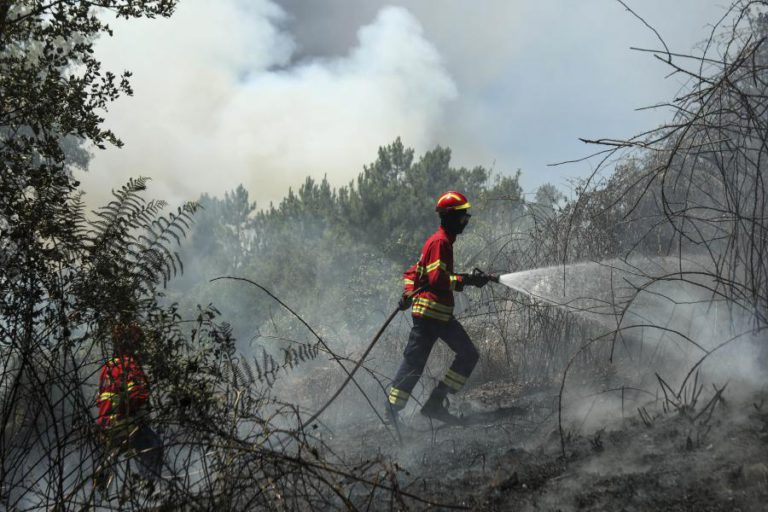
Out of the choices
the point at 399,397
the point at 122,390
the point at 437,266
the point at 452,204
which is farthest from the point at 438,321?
the point at 122,390

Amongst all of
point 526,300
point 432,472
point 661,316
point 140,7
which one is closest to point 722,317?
point 661,316

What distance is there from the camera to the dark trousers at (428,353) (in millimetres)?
4977

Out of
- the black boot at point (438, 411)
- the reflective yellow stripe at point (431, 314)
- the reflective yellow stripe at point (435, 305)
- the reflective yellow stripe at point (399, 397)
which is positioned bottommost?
the black boot at point (438, 411)

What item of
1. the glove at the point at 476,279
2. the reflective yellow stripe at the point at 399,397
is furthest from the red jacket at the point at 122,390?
the glove at the point at 476,279

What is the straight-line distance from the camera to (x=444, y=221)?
16.7 feet

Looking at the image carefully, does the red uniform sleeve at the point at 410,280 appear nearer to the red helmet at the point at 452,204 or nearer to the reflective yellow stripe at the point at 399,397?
the red helmet at the point at 452,204

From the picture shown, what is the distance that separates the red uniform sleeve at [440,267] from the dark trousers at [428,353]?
35 cm

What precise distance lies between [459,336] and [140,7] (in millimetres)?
3425

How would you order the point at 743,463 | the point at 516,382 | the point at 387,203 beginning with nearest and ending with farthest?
the point at 743,463 → the point at 516,382 → the point at 387,203

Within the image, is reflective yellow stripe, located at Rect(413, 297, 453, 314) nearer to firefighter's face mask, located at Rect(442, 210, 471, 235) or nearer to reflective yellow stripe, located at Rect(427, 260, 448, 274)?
reflective yellow stripe, located at Rect(427, 260, 448, 274)

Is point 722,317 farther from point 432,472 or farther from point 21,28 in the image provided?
point 21,28

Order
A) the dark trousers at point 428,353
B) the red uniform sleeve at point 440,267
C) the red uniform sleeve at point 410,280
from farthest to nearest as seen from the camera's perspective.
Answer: the red uniform sleeve at point 410,280
the dark trousers at point 428,353
the red uniform sleeve at point 440,267

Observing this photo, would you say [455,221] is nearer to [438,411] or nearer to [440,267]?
[440,267]

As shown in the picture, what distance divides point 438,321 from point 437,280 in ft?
1.31
